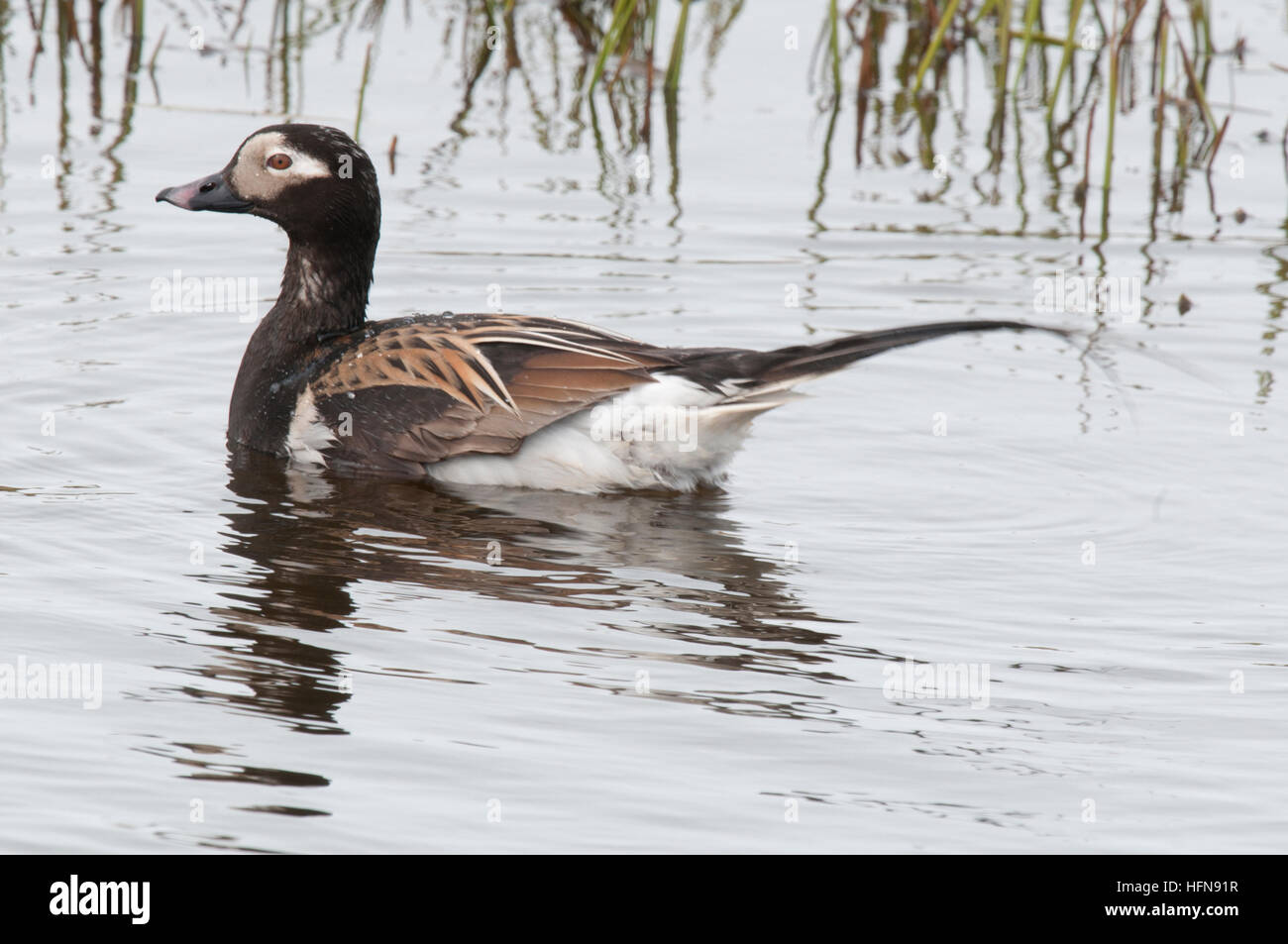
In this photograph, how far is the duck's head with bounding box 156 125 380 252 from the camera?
796 centimetres

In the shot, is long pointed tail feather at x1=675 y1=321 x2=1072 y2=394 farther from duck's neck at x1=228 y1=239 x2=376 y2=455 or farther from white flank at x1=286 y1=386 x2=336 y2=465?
duck's neck at x1=228 y1=239 x2=376 y2=455

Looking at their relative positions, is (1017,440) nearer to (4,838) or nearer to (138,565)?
(138,565)

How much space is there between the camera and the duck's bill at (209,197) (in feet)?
26.7

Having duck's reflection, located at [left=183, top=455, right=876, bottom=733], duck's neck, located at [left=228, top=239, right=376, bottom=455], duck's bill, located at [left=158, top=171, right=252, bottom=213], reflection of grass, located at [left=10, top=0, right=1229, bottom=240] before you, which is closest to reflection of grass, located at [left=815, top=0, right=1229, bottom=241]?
reflection of grass, located at [left=10, top=0, right=1229, bottom=240]

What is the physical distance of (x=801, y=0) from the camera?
14875 millimetres

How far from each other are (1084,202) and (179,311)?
5.42m

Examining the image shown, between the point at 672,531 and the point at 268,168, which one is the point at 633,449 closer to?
the point at 672,531

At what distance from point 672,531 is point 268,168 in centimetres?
247

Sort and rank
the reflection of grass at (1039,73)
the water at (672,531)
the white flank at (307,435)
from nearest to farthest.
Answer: the water at (672,531) → the white flank at (307,435) → the reflection of grass at (1039,73)

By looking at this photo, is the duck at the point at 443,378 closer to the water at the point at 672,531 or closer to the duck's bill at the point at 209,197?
the duck's bill at the point at 209,197

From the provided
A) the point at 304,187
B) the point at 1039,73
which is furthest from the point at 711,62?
the point at 304,187

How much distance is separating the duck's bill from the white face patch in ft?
0.27

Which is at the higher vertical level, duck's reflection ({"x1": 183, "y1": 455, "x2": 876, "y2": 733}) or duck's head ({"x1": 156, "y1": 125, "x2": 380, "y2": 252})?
duck's head ({"x1": 156, "y1": 125, "x2": 380, "y2": 252})

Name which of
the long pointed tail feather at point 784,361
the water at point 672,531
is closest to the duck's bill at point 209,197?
the water at point 672,531
